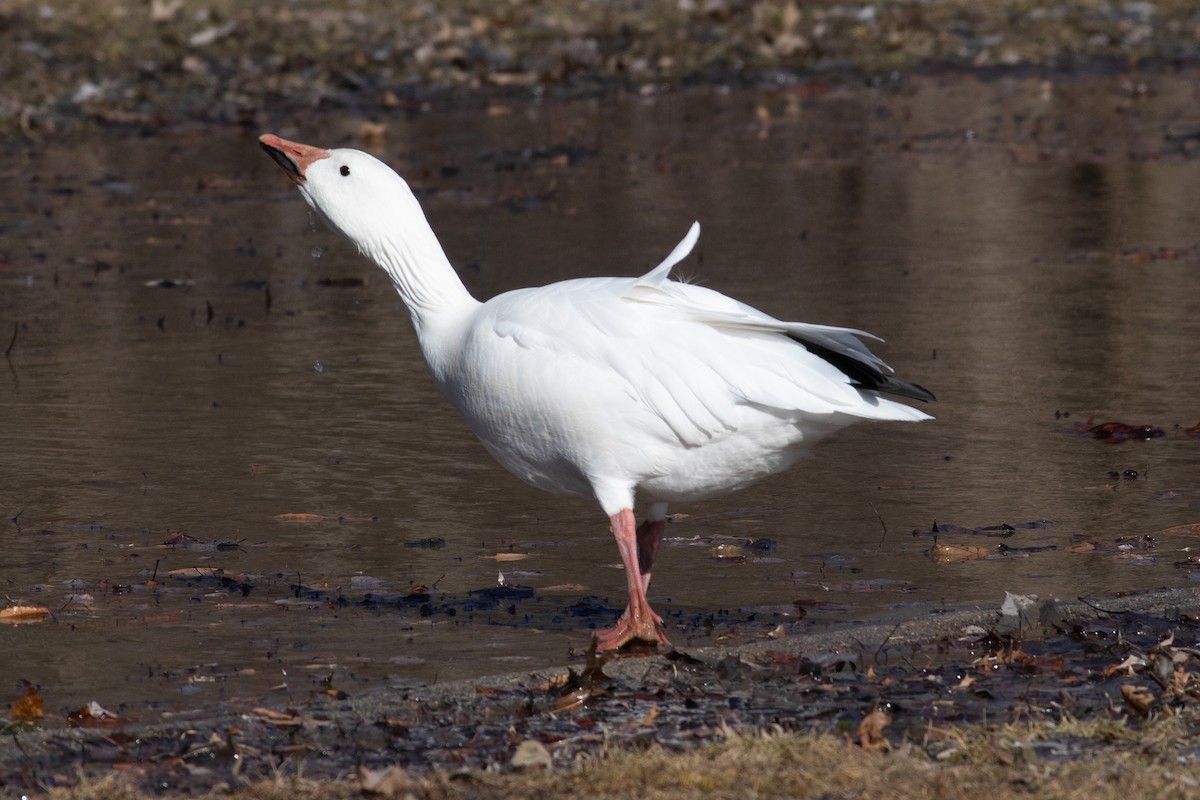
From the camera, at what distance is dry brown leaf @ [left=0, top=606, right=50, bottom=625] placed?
5.53 m

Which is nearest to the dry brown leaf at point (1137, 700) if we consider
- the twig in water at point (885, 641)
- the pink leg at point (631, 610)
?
the twig in water at point (885, 641)

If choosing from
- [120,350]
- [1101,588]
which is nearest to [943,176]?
[120,350]

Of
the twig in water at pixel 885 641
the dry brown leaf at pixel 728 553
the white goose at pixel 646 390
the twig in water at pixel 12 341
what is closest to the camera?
the twig in water at pixel 885 641

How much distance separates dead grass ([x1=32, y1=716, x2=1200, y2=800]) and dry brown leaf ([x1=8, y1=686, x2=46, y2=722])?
0.70 m

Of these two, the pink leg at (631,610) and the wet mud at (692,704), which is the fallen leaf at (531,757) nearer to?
the wet mud at (692,704)

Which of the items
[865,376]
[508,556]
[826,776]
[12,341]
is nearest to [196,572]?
[508,556]

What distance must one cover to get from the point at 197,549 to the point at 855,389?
2.47 meters

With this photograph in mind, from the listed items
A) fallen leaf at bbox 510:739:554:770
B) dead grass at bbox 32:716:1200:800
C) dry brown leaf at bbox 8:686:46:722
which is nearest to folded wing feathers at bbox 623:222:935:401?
dead grass at bbox 32:716:1200:800

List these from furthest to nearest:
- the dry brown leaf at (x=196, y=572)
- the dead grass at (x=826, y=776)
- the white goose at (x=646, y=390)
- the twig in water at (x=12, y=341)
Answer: the twig in water at (x=12, y=341)
the dry brown leaf at (x=196, y=572)
the white goose at (x=646, y=390)
the dead grass at (x=826, y=776)

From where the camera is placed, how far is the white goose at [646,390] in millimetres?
5129

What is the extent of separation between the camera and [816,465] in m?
7.21

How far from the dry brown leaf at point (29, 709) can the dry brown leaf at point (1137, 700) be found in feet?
9.04

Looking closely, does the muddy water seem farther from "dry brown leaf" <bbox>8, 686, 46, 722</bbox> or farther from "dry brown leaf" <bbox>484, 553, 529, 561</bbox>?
"dry brown leaf" <bbox>8, 686, 46, 722</bbox>

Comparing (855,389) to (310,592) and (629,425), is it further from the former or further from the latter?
(310,592)
